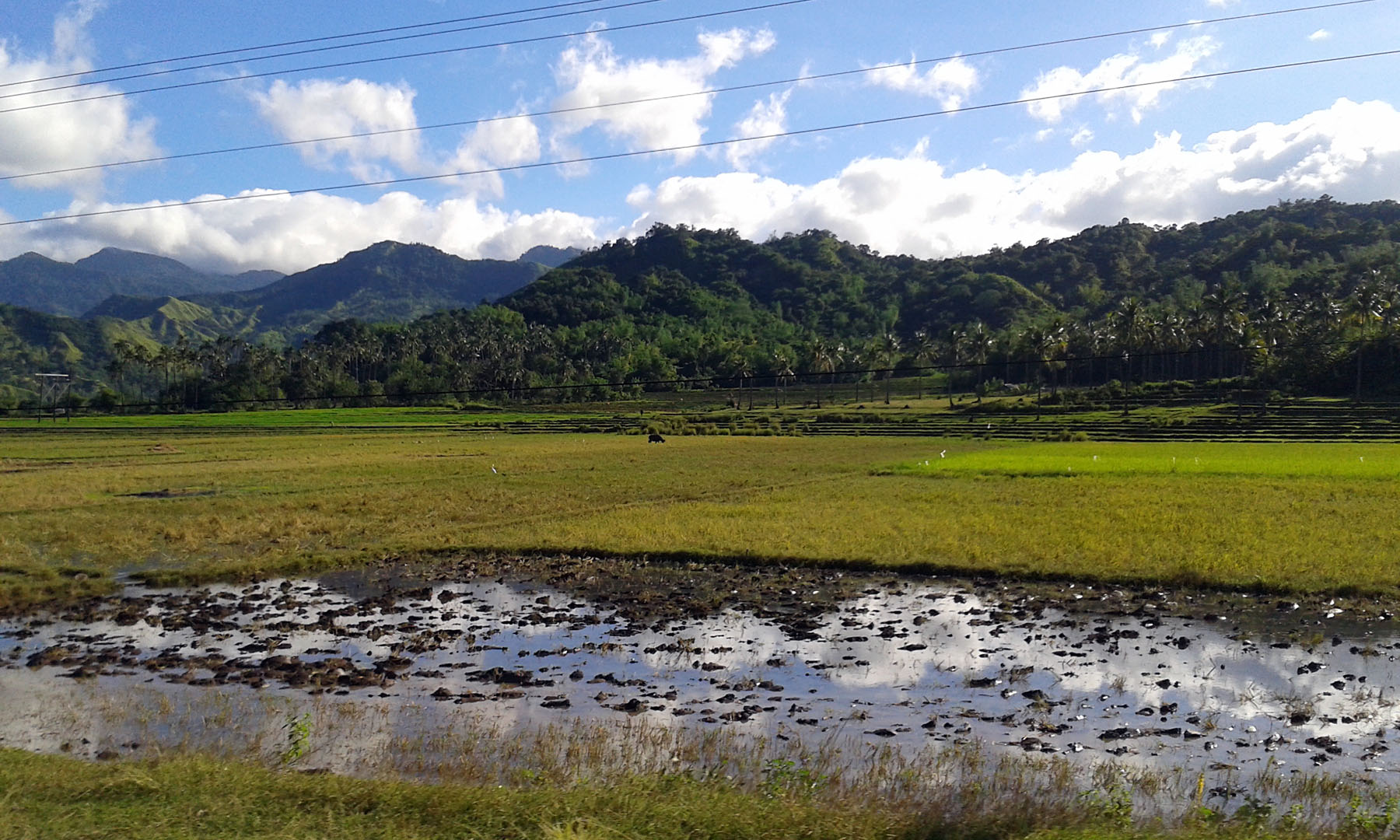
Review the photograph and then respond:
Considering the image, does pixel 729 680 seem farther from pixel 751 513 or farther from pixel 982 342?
pixel 982 342

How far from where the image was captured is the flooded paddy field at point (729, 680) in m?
10.3

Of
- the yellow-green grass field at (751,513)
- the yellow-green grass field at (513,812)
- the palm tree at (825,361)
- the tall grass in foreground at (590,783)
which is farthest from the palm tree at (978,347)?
the yellow-green grass field at (513,812)

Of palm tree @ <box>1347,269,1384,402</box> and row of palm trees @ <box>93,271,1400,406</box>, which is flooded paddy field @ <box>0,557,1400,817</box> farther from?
palm tree @ <box>1347,269,1384,402</box>

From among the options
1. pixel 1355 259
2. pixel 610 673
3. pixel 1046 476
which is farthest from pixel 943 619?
pixel 1355 259

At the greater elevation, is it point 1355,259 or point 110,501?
point 1355,259

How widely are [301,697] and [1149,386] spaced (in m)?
93.7

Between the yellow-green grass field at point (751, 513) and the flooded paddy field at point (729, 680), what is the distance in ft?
8.49

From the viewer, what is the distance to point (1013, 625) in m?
16.4

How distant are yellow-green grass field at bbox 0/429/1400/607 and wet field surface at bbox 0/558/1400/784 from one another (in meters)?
2.49

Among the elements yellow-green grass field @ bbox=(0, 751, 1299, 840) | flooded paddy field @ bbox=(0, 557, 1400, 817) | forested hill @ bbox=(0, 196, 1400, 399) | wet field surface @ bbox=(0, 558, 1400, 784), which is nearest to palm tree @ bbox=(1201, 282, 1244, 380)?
forested hill @ bbox=(0, 196, 1400, 399)

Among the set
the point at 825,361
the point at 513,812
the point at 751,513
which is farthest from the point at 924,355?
the point at 513,812

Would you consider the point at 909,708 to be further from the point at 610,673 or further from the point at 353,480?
the point at 353,480

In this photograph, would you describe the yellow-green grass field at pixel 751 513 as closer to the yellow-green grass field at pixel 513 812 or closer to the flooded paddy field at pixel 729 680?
the flooded paddy field at pixel 729 680

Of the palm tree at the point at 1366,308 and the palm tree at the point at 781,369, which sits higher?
the palm tree at the point at 1366,308
